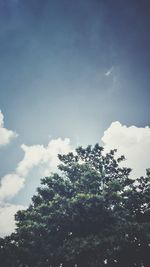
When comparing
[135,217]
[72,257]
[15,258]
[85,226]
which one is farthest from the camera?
[135,217]

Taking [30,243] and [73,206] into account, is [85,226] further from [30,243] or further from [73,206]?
[30,243]

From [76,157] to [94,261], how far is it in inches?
512

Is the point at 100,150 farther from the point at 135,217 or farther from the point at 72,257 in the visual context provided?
the point at 72,257

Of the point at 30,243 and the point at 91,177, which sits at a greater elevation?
the point at 91,177

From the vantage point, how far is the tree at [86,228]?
75.3 feet

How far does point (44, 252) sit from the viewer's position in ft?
76.8

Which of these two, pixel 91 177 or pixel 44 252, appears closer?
pixel 44 252

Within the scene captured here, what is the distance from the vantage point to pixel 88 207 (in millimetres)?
23938

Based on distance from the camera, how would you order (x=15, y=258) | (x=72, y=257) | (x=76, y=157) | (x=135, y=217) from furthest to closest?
(x=76, y=157) → (x=135, y=217) → (x=15, y=258) → (x=72, y=257)

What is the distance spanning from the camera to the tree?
903 inches

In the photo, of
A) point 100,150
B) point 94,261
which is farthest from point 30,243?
point 100,150

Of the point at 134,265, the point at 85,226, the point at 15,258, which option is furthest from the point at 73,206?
the point at 134,265

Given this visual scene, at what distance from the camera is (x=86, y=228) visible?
2545 cm

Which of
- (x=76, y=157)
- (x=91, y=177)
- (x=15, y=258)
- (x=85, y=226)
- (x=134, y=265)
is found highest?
(x=76, y=157)
